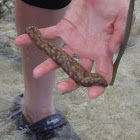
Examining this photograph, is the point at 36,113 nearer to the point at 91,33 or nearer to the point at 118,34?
the point at 91,33

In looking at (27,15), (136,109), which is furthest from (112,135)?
(27,15)

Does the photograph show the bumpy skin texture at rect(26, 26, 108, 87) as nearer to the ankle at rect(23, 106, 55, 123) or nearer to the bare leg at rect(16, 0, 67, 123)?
the bare leg at rect(16, 0, 67, 123)

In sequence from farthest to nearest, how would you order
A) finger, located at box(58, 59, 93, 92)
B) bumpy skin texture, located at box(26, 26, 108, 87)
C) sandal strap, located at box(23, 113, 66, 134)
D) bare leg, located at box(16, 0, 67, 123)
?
sandal strap, located at box(23, 113, 66, 134)
bare leg, located at box(16, 0, 67, 123)
bumpy skin texture, located at box(26, 26, 108, 87)
finger, located at box(58, 59, 93, 92)

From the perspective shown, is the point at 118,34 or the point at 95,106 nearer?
the point at 118,34

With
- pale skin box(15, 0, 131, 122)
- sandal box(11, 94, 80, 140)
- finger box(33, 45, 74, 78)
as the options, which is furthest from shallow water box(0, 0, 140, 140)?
finger box(33, 45, 74, 78)

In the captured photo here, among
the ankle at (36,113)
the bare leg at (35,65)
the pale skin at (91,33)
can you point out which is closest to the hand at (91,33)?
the pale skin at (91,33)

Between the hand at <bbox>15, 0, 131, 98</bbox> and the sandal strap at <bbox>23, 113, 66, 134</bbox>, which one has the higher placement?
the hand at <bbox>15, 0, 131, 98</bbox>

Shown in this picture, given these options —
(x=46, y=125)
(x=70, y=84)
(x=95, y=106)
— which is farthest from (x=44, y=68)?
(x=95, y=106)
